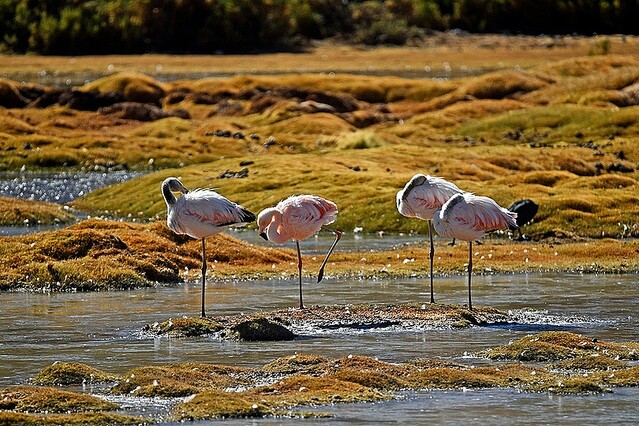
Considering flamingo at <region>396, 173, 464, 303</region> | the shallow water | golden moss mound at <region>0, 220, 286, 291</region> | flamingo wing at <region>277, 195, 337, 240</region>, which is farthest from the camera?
golden moss mound at <region>0, 220, 286, 291</region>

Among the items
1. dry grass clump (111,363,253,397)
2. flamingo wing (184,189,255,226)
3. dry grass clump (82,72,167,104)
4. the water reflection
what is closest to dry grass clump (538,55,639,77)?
dry grass clump (82,72,167,104)

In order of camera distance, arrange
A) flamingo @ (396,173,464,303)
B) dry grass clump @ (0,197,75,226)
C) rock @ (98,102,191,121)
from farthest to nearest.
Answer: rock @ (98,102,191,121), dry grass clump @ (0,197,75,226), flamingo @ (396,173,464,303)

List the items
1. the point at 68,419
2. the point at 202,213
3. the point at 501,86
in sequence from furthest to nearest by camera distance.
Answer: the point at 501,86 < the point at 202,213 < the point at 68,419

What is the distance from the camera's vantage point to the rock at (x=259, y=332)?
1889 cm

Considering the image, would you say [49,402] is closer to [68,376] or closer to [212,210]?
[68,376]

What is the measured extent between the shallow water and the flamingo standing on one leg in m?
1.47

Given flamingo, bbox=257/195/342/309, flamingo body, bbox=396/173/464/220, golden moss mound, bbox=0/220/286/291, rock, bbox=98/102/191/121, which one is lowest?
golden moss mound, bbox=0/220/286/291

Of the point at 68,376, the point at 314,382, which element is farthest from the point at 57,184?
the point at 314,382

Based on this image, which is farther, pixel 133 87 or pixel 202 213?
pixel 133 87

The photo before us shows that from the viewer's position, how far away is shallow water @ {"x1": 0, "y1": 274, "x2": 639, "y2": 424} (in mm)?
14633

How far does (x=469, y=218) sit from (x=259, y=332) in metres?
3.78

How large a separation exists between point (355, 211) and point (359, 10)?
81.1 m

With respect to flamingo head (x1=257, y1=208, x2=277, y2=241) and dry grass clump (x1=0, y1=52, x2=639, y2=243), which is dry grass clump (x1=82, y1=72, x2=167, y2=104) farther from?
flamingo head (x1=257, y1=208, x2=277, y2=241)

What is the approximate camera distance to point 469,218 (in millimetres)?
20547
